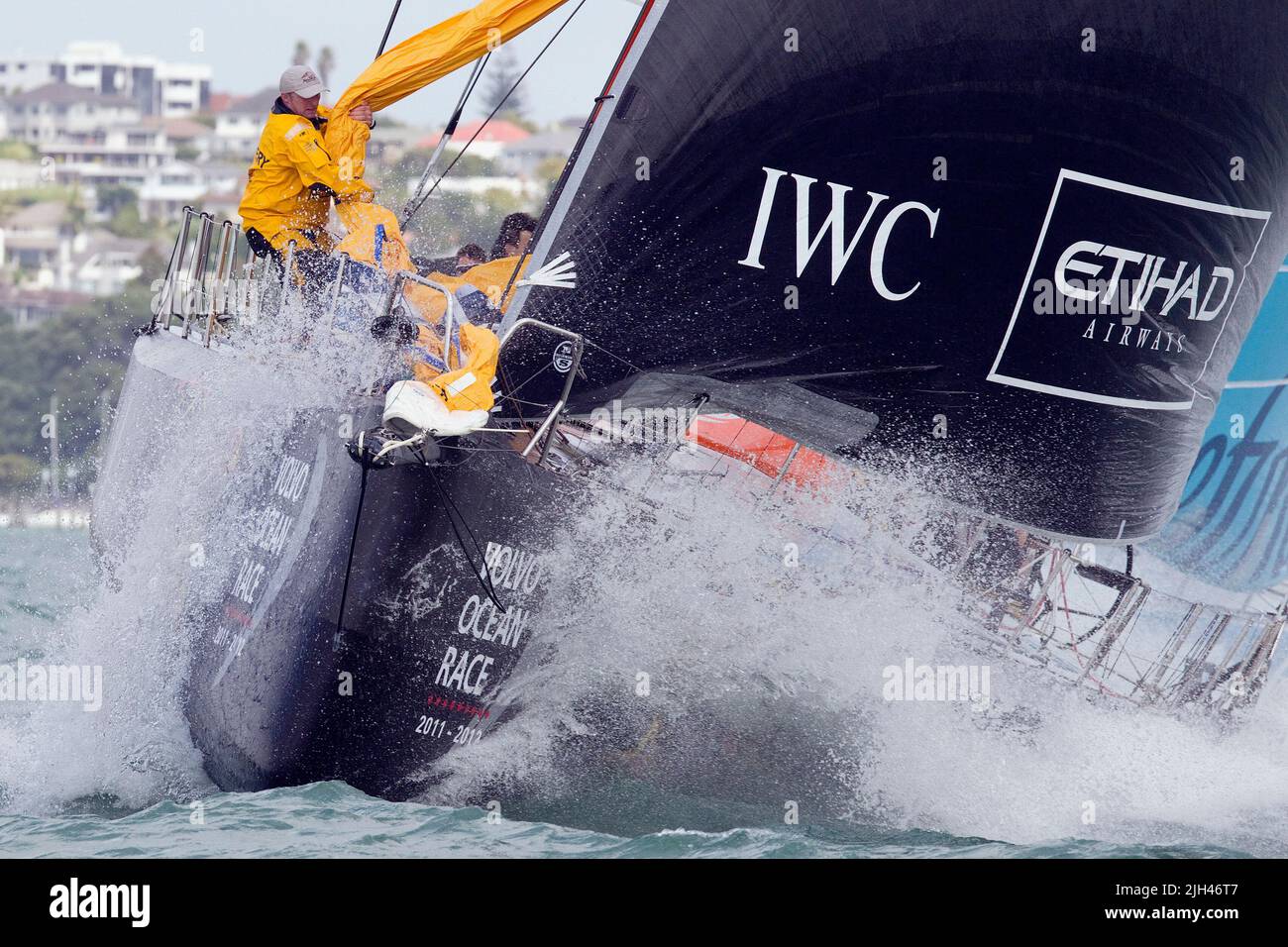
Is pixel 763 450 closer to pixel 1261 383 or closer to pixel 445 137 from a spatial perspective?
pixel 445 137

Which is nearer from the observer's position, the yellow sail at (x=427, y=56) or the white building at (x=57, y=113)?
the yellow sail at (x=427, y=56)

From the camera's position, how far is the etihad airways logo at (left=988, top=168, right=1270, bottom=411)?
19.9 ft

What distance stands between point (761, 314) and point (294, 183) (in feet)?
5.67

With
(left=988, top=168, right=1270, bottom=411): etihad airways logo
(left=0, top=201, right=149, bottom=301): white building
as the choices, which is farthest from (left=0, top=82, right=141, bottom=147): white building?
(left=988, top=168, right=1270, bottom=411): etihad airways logo

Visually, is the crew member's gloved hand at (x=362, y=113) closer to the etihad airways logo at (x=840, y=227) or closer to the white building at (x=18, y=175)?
the etihad airways logo at (x=840, y=227)

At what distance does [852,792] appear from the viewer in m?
6.29

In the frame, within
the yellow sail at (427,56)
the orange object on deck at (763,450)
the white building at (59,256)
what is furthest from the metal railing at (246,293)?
the white building at (59,256)

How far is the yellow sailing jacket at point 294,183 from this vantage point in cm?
612

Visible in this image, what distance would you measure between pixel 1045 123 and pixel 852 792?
235 cm

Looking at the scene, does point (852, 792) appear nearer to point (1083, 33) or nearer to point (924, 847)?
point (924, 847)

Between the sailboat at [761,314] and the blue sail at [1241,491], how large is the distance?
185 inches

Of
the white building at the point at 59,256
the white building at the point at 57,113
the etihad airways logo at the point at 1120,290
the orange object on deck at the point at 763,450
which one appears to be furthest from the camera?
the white building at the point at 57,113

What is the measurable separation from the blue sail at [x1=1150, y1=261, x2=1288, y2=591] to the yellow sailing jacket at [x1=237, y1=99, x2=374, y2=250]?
21.1 ft

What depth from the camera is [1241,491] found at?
440 inches
